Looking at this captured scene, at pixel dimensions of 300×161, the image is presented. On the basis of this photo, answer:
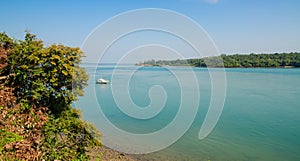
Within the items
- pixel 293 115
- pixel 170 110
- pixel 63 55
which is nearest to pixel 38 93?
pixel 63 55

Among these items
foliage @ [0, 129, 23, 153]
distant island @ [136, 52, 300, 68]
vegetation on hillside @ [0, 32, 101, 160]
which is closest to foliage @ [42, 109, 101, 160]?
vegetation on hillside @ [0, 32, 101, 160]

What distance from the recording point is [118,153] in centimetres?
1132

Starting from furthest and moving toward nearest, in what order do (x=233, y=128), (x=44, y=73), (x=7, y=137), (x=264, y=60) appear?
1. (x=264, y=60)
2. (x=233, y=128)
3. (x=44, y=73)
4. (x=7, y=137)

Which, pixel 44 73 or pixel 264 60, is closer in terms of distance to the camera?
pixel 44 73

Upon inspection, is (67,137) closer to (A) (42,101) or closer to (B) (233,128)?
(A) (42,101)

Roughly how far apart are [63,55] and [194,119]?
13159 millimetres

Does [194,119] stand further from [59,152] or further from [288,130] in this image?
[59,152]

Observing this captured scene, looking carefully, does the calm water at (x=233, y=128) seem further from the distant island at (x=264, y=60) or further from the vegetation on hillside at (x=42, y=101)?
the distant island at (x=264, y=60)

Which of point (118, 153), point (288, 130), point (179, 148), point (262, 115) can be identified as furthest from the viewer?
point (262, 115)

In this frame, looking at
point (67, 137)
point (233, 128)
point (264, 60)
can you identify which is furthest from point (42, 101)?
point (264, 60)

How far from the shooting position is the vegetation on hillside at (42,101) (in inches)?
→ 215

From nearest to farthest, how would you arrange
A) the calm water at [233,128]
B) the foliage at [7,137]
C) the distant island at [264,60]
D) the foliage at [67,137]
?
1. the foliage at [7,137]
2. the foliage at [67,137]
3. the calm water at [233,128]
4. the distant island at [264,60]

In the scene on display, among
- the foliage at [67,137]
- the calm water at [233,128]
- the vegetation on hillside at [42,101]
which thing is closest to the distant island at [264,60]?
the calm water at [233,128]

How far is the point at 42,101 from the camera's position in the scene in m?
6.02
